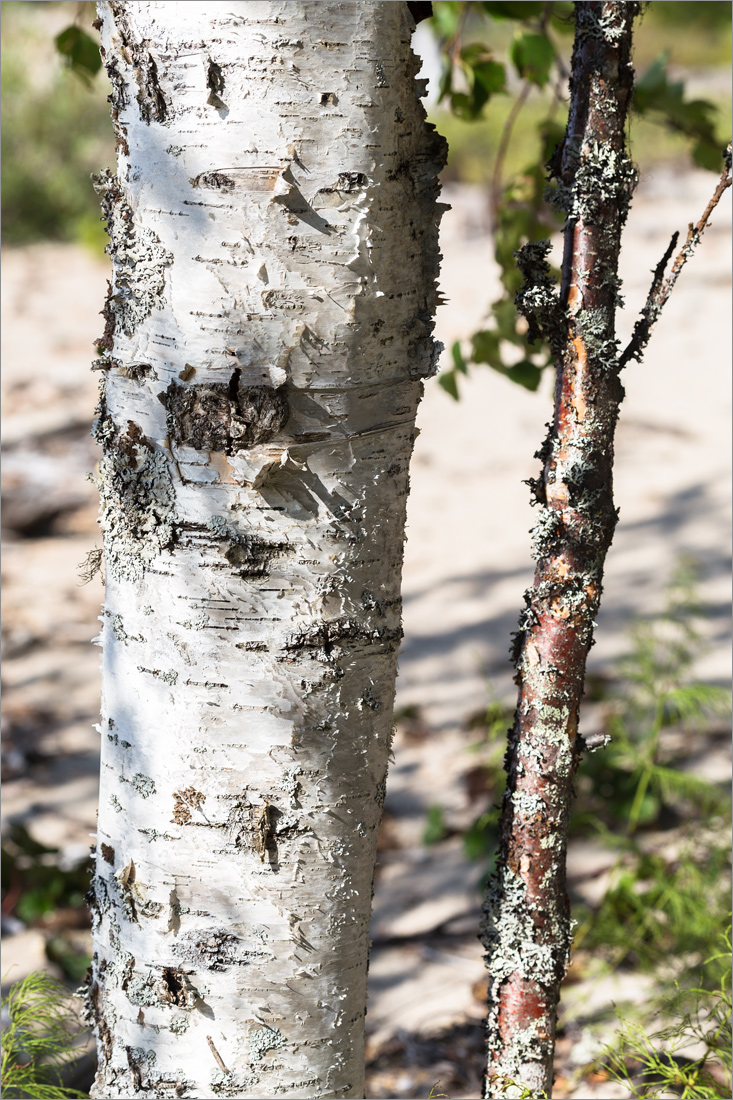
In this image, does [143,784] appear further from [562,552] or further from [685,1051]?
[685,1051]

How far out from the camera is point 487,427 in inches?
218

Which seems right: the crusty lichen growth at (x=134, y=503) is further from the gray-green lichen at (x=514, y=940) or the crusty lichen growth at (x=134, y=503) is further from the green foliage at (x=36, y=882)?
the green foliage at (x=36, y=882)

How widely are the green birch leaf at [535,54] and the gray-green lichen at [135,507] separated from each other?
104 cm

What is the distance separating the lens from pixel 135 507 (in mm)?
1006

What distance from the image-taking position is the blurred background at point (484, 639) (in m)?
1.84

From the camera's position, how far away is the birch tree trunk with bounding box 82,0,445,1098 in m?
0.89

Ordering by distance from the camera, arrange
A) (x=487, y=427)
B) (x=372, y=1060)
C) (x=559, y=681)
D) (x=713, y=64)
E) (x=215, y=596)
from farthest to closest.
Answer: (x=713, y=64) < (x=487, y=427) < (x=372, y=1060) < (x=559, y=681) < (x=215, y=596)

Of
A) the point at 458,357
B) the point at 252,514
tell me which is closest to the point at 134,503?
the point at 252,514

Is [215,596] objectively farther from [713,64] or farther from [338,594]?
[713,64]

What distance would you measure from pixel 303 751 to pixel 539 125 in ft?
4.44

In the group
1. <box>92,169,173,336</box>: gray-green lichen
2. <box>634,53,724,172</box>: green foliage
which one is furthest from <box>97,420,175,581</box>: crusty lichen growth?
<box>634,53,724,172</box>: green foliage

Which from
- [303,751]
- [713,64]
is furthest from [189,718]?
[713,64]

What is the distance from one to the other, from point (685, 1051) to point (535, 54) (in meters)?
1.88

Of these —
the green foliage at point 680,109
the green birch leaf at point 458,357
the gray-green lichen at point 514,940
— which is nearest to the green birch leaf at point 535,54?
the green foliage at point 680,109
